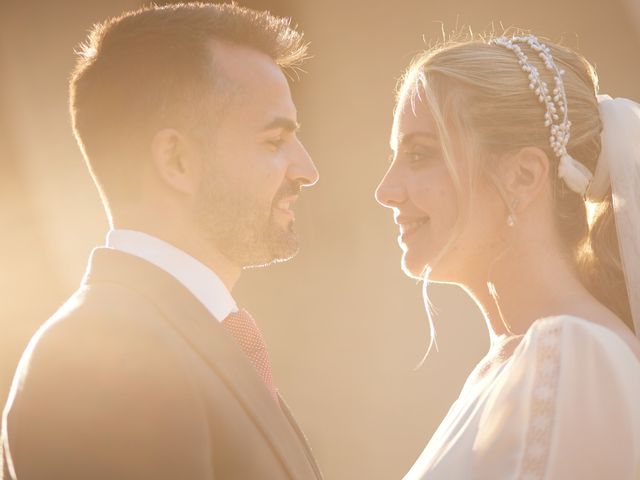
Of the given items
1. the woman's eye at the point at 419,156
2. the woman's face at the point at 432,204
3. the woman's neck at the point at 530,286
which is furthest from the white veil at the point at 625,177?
the woman's eye at the point at 419,156

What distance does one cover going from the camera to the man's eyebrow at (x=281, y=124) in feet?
7.63

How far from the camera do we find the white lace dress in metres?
1.92

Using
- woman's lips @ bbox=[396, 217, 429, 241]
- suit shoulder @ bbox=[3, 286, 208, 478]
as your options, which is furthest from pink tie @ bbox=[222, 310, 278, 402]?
woman's lips @ bbox=[396, 217, 429, 241]

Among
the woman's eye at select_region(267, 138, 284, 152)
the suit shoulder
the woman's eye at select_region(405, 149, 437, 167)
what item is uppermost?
the woman's eye at select_region(267, 138, 284, 152)

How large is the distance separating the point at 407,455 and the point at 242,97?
4.21 m

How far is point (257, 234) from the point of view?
7.28 feet

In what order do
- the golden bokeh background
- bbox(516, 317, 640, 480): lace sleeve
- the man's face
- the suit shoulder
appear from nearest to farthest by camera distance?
the suit shoulder → bbox(516, 317, 640, 480): lace sleeve → the man's face → the golden bokeh background

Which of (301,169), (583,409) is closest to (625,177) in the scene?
(583,409)

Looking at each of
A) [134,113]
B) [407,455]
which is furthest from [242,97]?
[407,455]

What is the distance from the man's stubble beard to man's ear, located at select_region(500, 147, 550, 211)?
22.6 inches

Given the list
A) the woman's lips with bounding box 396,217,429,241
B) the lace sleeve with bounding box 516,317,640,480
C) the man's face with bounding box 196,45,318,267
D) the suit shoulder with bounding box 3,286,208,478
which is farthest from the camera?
the woman's lips with bounding box 396,217,429,241

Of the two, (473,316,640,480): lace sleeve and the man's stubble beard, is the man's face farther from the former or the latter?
(473,316,640,480): lace sleeve

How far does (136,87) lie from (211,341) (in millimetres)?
705

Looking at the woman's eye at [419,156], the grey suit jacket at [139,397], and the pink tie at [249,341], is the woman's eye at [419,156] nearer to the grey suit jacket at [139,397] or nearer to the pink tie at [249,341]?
the pink tie at [249,341]
